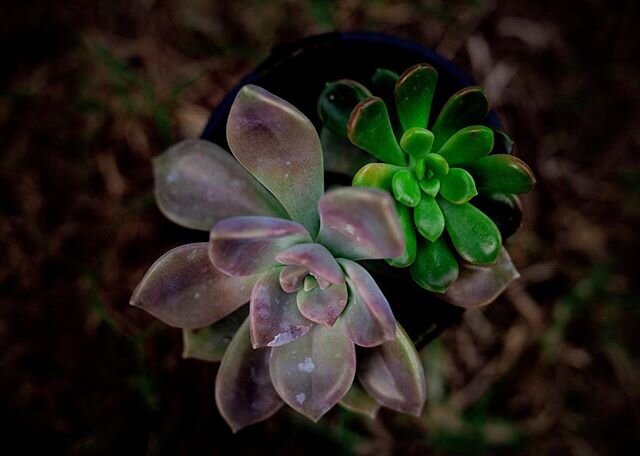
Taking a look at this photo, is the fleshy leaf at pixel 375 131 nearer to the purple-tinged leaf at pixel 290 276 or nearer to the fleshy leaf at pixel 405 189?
the fleshy leaf at pixel 405 189

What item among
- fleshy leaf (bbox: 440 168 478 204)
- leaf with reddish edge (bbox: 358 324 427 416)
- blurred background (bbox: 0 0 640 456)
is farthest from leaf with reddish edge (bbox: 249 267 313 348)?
blurred background (bbox: 0 0 640 456)

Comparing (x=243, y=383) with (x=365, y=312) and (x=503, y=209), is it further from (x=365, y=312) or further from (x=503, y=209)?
(x=503, y=209)

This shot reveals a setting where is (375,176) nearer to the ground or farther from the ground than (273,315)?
farther from the ground

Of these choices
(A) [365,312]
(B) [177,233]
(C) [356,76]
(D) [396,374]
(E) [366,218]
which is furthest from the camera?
(B) [177,233]

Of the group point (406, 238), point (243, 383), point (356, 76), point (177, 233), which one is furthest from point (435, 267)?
point (177, 233)

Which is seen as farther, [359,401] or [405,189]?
[359,401]

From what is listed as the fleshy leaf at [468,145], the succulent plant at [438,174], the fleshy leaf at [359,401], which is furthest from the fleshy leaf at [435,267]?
the fleshy leaf at [359,401]

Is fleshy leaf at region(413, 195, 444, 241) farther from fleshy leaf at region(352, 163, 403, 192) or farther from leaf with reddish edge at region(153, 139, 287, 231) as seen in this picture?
leaf with reddish edge at region(153, 139, 287, 231)
